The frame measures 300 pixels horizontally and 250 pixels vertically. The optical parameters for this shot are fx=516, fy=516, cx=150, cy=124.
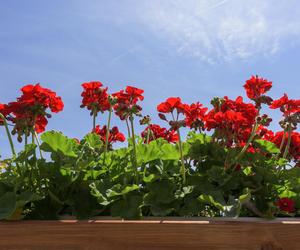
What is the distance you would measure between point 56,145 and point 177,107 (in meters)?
0.49

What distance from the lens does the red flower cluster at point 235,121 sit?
1952mm

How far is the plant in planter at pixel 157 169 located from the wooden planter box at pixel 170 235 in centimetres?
13

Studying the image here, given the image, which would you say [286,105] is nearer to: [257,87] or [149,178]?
[257,87]

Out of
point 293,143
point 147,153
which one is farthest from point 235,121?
point 293,143

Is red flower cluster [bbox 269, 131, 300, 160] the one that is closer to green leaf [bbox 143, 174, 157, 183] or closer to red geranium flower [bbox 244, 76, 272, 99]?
red geranium flower [bbox 244, 76, 272, 99]

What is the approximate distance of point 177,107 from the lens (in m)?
2.00

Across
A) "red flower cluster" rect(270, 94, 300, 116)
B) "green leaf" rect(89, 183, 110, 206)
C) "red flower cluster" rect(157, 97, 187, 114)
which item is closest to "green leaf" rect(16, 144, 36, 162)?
"green leaf" rect(89, 183, 110, 206)

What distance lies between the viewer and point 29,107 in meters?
1.97

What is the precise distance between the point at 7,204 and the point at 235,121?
35.6 inches

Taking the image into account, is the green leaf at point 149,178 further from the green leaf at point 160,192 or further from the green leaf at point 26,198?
the green leaf at point 26,198

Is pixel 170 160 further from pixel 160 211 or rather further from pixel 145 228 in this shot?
pixel 145 228

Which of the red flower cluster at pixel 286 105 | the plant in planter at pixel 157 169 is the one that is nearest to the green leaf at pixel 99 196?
the plant in planter at pixel 157 169

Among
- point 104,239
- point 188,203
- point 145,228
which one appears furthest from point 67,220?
point 188,203

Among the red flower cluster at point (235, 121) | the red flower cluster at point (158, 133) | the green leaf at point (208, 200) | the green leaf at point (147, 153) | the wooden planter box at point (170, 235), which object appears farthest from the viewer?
the red flower cluster at point (158, 133)
